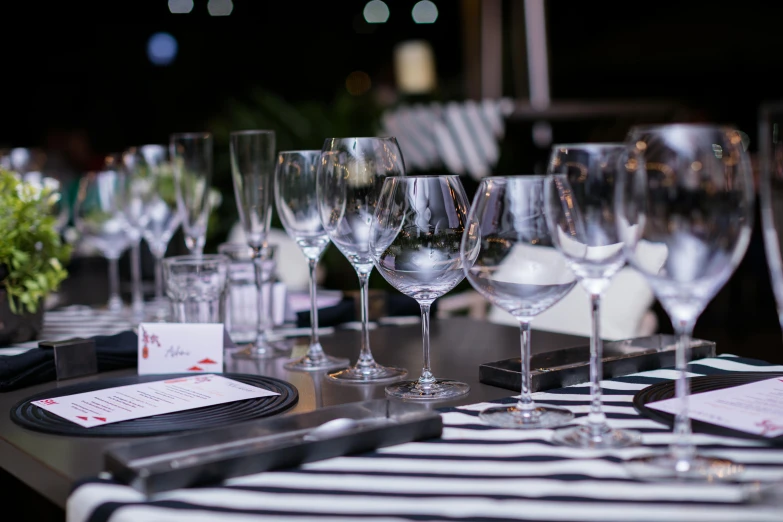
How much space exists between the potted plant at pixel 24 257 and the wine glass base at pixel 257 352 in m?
0.41

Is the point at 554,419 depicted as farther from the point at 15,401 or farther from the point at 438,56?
the point at 438,56

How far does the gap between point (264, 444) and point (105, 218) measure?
138cm

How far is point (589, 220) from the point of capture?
2.73 ft

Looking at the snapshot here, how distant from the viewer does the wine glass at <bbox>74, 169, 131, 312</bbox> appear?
2012mm

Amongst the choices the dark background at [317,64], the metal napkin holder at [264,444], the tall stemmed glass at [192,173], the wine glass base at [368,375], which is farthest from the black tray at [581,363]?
the dark background at [317,64]

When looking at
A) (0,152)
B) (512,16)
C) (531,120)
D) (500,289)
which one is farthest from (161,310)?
(512,16)

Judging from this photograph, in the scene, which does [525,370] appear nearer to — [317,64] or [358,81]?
[317,64]

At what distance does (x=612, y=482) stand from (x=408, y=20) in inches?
480

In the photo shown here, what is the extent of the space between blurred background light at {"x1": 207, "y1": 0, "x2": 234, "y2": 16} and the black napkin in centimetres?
1010

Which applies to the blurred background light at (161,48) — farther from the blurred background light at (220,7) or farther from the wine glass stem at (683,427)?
the wine glass stem at (683,427)

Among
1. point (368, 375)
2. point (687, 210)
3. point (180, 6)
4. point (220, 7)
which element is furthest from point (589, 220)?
point (220, 7)

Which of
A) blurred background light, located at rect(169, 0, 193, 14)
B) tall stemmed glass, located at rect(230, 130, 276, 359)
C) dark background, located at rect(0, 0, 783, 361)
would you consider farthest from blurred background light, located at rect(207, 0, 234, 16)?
tall stemmed glass, located at rect(230, 130, 276, 359)

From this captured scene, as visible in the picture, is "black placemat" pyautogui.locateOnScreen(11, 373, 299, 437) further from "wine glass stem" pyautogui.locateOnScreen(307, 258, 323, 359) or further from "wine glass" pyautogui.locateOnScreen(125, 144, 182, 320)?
"wine glass" pyautogui.locateOnScreen(125, 144, 182, 320)

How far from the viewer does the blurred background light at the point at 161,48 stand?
1048 centimetres
